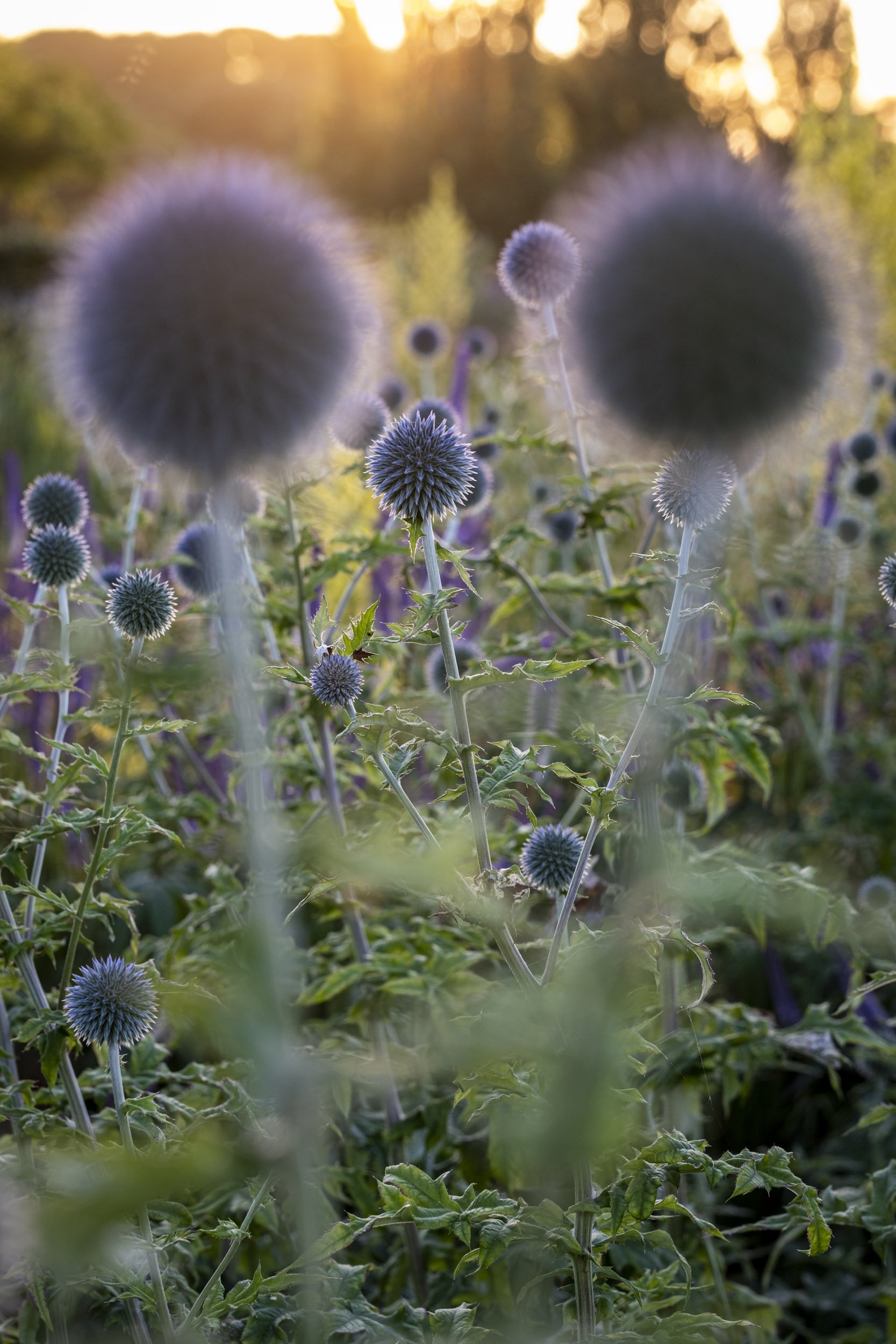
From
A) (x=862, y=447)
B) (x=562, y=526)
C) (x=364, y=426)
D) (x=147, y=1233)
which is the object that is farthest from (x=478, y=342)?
(x=147, y=1233)

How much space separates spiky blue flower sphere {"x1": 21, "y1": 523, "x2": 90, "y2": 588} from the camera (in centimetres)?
204

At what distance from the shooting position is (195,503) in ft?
13.3

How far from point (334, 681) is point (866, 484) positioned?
3271 millimetres

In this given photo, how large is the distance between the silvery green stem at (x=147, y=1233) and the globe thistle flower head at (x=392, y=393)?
275 centimetres

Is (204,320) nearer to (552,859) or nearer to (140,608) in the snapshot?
(140,608)

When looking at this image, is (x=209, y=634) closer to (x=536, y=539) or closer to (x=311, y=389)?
(x=536, y=539)

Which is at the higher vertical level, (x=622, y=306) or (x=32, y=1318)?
(x=622, y=306)

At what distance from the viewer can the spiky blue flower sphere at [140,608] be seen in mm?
1756

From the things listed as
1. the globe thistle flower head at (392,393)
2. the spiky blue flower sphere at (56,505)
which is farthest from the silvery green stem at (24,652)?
the globe thistle flower head at (392,393)

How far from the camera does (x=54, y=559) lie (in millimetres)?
2051

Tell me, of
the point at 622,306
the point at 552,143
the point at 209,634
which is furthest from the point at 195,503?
the point at 552,143

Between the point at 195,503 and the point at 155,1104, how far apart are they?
2.85m


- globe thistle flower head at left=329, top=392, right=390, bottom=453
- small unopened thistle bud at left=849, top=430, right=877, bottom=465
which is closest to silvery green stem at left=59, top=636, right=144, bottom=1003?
globe thistle flower head at left=329, top=392, right=390, bottom=453

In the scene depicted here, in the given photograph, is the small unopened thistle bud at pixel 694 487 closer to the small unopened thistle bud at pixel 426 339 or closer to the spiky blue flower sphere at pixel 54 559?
the spiky blue flower sphere at pixel 54 559
